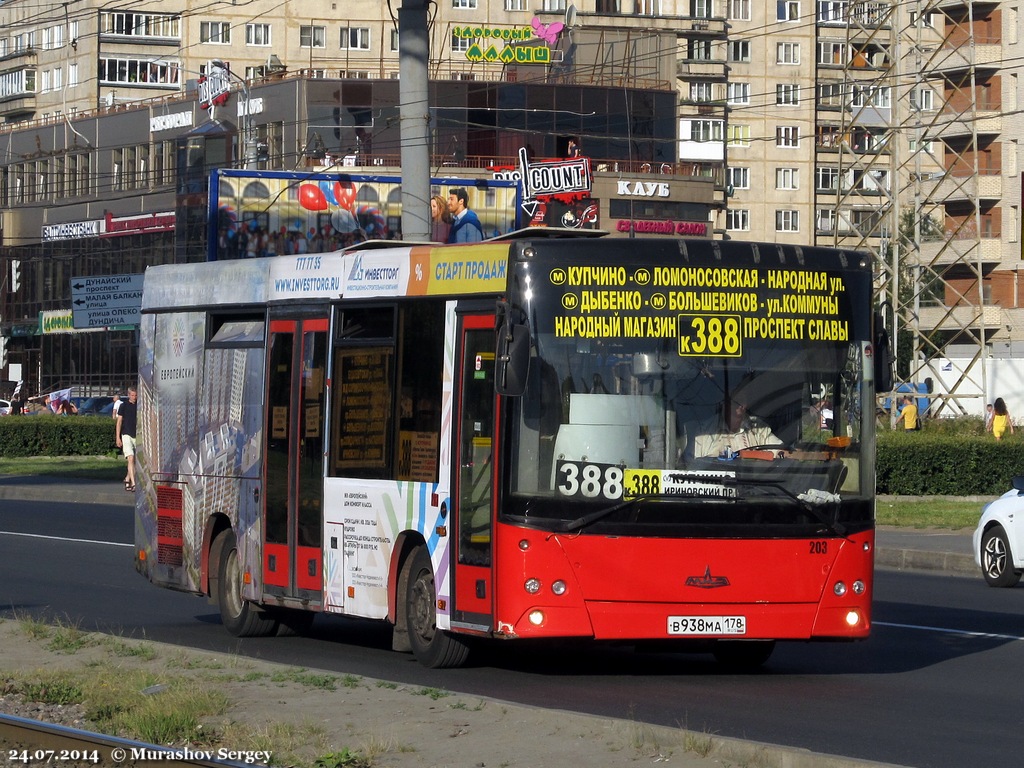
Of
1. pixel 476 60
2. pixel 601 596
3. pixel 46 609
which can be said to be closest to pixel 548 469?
pixel 601 596

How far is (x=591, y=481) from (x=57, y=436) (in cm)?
3956

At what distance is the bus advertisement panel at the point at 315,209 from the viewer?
A: 27.8 metres

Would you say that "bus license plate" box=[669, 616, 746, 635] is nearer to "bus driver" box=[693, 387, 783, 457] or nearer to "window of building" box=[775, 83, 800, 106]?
"bus driver" box=[693, 387, 783, 457]

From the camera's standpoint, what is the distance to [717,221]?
4437 inches

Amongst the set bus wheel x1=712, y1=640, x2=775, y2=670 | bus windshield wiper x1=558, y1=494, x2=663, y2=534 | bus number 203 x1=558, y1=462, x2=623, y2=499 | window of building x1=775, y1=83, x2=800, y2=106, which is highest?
window of building x1=775, y1=83, x2=800, y2=106

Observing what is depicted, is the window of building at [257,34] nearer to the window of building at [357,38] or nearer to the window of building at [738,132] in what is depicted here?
the window of building at [357,38]

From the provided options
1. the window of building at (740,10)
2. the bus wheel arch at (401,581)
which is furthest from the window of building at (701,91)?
the bus wheel arch at (401,581)

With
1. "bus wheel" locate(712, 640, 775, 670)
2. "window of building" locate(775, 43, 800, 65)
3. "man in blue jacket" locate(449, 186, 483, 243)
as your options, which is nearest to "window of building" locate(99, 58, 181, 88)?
"window of building" locate(775, 43, 800, 65)

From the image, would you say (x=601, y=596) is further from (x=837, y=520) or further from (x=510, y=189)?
(x=510, y=189)

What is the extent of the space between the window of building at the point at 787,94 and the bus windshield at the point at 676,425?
10710cm

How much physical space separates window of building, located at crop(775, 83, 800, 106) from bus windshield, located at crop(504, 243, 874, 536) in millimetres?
107099

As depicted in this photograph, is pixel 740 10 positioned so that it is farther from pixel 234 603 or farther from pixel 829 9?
pixel 234 603

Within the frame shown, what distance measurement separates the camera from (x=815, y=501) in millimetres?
10953

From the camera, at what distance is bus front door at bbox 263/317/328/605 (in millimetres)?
12734
